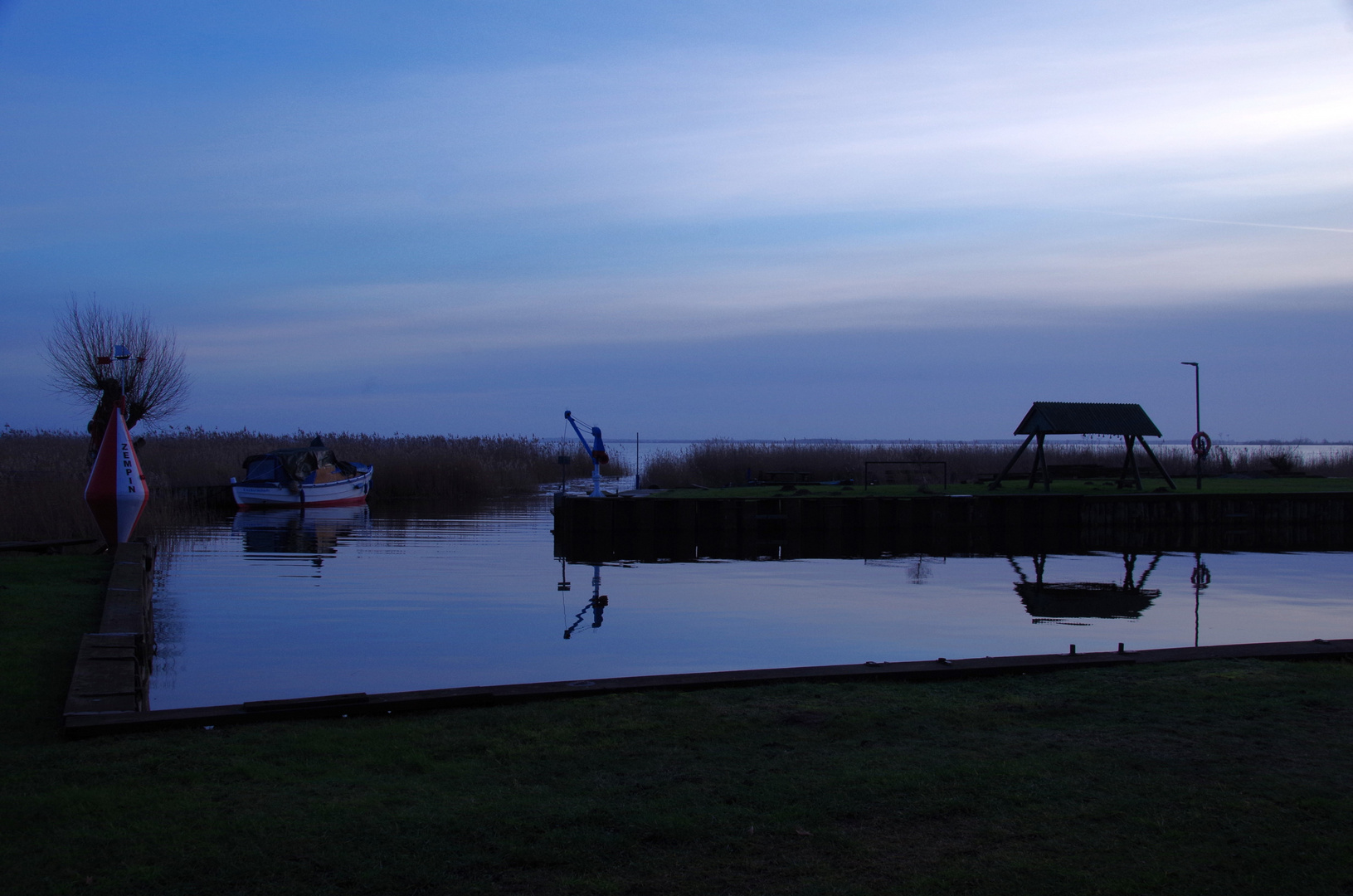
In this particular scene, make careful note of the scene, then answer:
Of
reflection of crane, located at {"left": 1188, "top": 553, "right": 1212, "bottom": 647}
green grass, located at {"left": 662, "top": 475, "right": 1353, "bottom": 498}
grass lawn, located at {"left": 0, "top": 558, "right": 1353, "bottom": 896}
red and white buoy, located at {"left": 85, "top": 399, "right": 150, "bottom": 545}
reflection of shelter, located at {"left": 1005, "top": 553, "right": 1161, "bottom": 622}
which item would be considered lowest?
reflection of crane, located at {"left": 1188, "top": 553, "right": 1212, "bottom": 647}

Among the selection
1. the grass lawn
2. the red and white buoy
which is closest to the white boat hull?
the red and white buoy

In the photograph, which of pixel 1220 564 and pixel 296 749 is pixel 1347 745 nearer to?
pixel 296 749

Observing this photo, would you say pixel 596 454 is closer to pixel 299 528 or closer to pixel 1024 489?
pixel 299 528

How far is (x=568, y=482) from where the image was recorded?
5978cm

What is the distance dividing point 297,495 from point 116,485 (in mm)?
26485

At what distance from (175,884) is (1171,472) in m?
52.0

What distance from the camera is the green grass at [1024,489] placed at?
36031 mm

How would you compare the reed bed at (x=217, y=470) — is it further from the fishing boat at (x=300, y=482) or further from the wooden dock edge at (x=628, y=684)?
the wooden dock edge at (x=628, y=684)

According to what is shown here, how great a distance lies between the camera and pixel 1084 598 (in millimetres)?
17906

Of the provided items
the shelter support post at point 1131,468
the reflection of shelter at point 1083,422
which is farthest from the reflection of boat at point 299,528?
the shelter support post at point 1131,468

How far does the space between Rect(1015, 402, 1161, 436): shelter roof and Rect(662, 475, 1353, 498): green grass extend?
208 cm

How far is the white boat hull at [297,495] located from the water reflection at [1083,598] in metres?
28.0

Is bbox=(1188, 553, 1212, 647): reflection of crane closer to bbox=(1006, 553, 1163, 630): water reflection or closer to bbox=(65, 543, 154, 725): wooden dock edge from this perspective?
bbox=(1006, 553, 1163, 630): water reflection

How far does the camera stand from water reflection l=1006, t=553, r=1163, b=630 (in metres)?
15.8
